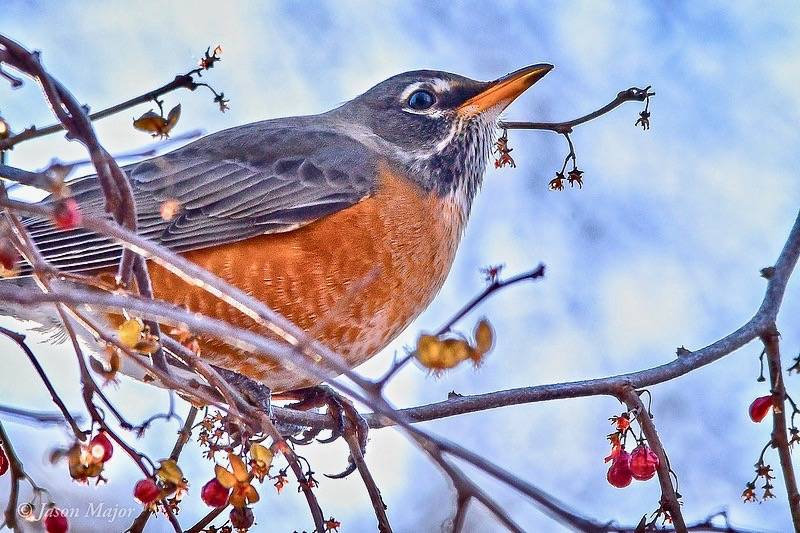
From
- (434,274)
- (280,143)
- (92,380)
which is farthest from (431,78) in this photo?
(92,380)

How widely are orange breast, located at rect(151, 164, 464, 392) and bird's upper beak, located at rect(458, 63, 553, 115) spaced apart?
61 centimetres

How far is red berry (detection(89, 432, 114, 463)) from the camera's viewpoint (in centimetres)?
222

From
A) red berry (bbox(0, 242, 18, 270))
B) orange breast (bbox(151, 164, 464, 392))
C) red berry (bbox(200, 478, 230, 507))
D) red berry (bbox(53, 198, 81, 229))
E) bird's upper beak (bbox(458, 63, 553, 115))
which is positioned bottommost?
red berry (bbox(53, 198, 81, 229))

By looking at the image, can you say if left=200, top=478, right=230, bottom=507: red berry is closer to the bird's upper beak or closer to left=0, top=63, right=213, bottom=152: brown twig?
left=0, top=63, right=213, bottom=152: brown twig

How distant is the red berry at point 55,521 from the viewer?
2623 mm

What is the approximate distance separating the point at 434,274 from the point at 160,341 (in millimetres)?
2156

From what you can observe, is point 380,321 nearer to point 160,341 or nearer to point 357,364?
point 357,364

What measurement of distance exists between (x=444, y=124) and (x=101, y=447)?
9.15ft

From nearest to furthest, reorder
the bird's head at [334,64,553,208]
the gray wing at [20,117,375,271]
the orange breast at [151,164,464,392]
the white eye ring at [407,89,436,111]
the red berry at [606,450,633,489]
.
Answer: the red berry at [606,450,633,489] → the orange breast at [151,164,464,392] → the gray wing at [20,117,375,271] → the bird's head at [334,64,553,208] → the white eye ring at [407,89,436,111]

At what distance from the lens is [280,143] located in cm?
445

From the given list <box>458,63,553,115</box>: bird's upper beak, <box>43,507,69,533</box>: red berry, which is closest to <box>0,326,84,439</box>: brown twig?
<box>43,507,69,533</box>: red berry

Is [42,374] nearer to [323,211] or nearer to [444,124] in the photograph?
[323,211]

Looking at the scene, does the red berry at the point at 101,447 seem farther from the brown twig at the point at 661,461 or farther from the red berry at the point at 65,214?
the brown twig at the point at 661,461

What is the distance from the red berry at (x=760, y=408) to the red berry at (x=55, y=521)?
6.53 feet
